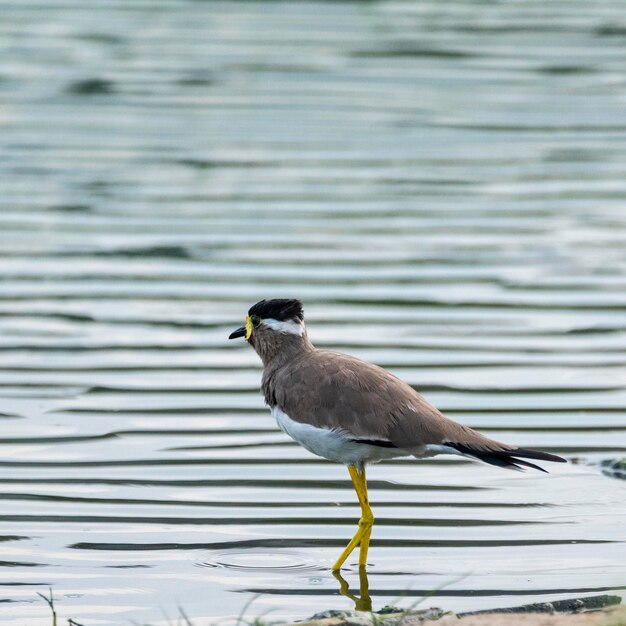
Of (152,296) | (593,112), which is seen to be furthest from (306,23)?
(152,296)

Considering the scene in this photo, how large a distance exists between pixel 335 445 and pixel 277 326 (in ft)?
2.90

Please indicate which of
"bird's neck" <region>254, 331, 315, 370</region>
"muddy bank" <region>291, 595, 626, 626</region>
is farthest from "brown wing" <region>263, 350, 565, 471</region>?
"muddy bank" <region>291, 595, 626, 626</region>

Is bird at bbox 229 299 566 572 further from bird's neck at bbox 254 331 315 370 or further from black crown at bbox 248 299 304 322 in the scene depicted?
black crown at bbox 248 299 304 322

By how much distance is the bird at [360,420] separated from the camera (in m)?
7.04

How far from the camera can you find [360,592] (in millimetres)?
7160

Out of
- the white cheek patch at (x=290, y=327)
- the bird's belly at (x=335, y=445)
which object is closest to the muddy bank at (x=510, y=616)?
the bird's belly at (x=335, y=445)

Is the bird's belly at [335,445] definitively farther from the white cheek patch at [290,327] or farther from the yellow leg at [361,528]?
the white cheek patch at [290,327]

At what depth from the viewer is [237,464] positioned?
877cm

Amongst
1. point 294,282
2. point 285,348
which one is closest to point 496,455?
point 285,348

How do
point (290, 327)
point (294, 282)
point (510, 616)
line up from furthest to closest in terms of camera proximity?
point (294, 282), point (290, 327), point (510, 616)

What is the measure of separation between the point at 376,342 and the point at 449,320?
2.23 ft

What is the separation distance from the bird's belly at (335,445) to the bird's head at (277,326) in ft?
1.75

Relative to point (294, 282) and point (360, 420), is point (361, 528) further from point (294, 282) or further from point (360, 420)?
point (294, 282)

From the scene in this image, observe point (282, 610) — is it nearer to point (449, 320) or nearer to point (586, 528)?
point (586, 528)
